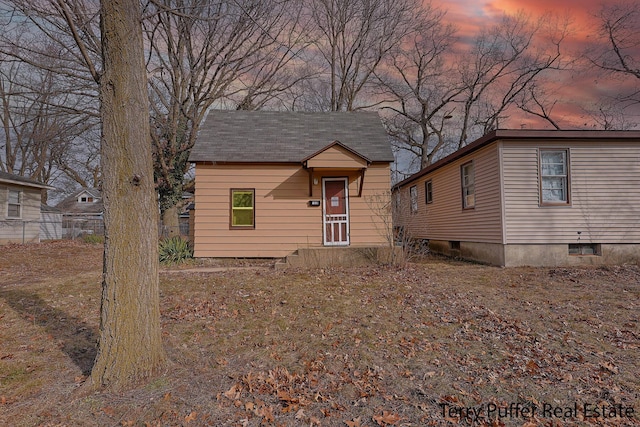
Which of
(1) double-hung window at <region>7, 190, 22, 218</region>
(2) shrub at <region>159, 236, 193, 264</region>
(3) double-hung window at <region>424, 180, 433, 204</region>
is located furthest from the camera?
(1) double-hung window at <region>7, 190, 22, 218</region>

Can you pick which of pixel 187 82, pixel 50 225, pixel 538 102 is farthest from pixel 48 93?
pixel 538 102

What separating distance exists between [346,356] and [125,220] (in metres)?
2.70

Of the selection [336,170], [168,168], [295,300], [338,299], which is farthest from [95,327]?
[168,168]

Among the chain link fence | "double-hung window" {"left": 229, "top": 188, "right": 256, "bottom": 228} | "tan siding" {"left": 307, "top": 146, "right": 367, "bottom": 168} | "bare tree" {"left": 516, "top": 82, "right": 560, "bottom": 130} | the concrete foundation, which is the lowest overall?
the concrete foundation

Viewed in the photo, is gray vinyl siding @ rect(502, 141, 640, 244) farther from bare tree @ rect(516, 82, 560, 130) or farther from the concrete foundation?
bare tree @ rect(516, 82, 560, 130)

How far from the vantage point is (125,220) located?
335 centimetres

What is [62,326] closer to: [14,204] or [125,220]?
[125,220]

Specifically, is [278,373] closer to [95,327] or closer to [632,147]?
[95,327]

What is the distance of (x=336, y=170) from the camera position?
1067 centimetres

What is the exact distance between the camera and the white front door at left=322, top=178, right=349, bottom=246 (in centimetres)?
1114

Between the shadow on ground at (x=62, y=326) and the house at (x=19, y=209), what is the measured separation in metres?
13.7

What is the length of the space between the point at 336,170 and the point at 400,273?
3.74 m

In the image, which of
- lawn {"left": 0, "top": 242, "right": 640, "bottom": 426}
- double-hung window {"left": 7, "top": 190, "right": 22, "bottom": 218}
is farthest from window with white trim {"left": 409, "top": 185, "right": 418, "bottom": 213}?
double-hung window {"left": 7, "top": 190, "right": 22, "bottom": 218}

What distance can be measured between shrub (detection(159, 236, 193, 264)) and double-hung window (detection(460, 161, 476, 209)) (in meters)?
8.97
